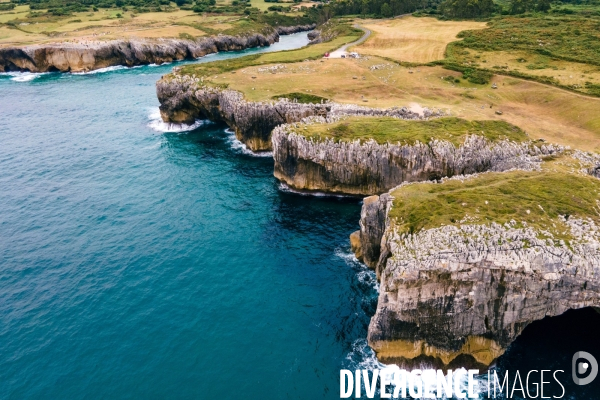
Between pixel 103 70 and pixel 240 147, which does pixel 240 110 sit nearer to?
pixel 240 147

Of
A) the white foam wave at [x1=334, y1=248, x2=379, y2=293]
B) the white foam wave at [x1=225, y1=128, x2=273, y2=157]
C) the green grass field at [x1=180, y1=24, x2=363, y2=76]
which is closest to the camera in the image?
the white foam wave at [x1=334, y1=248, x2=379, y2=293]

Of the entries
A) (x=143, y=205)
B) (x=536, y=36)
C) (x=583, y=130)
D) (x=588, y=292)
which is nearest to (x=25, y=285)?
(x=143, y=205)

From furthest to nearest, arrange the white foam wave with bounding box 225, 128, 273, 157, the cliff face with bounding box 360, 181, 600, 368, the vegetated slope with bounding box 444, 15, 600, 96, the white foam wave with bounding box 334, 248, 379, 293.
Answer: the vegetated slope with bounding box 444, 15, 600, 96
the white foam wave with bounding box 225, 128, 273, 157
the white foam wave with bounding box 334, 248, 379, 293
the cliff face with bounding box 360, 181, 600, 368

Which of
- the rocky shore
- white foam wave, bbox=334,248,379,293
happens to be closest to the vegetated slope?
the rocky shore

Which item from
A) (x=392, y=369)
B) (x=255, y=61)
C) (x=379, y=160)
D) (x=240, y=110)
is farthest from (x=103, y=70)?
(x=392, y=369)

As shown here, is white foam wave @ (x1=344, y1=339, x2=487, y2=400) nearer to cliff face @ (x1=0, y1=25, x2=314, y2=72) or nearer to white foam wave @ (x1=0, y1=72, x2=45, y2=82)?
cliff face @ (x1=0, y1=25, x2=314, y2=72)

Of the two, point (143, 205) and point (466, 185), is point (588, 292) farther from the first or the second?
point (143, 205)
